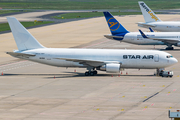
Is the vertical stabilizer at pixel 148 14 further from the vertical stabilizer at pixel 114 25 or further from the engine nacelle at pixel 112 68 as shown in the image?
the engine nacelle at pixel 112 68

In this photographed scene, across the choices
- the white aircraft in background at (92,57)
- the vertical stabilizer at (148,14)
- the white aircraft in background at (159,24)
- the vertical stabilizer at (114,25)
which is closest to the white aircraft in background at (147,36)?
the vertical stabilizer at (114,25)

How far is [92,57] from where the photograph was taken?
56.8 m

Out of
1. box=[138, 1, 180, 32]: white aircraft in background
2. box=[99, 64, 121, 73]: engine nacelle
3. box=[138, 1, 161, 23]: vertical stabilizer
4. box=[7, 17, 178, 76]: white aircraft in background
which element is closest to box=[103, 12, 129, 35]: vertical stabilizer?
box=[138, 1, 180, 32]: white aircraft in background

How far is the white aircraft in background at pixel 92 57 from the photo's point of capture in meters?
55.3

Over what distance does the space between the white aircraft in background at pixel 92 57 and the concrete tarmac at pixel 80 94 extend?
171 cm

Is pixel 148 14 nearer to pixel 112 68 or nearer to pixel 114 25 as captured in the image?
pixel 114 25

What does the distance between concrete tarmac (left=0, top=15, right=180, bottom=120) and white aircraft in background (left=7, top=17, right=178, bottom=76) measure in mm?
1711

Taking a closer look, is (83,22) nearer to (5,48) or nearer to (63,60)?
(5,48)

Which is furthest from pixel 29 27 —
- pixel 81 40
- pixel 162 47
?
pixel 162 47

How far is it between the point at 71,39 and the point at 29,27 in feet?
107

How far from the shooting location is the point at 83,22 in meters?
147

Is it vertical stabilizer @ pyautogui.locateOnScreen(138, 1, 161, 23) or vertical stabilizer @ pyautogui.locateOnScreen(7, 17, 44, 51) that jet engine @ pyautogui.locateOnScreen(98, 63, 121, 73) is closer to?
vertical stabilizer @ pyautogui.locateOnScreen(7, 17, 44, 51)

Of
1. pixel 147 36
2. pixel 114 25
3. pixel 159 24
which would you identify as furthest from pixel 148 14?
pixel 114 25

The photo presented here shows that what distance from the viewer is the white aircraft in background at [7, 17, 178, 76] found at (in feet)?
181
